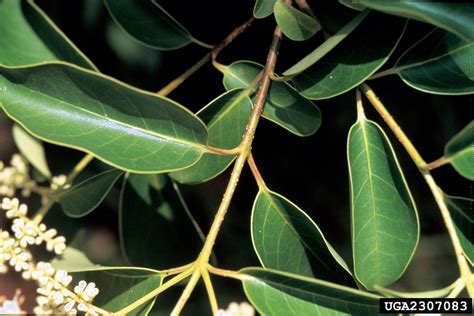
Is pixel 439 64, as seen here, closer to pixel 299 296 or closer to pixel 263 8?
pixel 263 8

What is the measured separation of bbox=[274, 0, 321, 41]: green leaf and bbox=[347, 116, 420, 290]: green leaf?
0.23 metres

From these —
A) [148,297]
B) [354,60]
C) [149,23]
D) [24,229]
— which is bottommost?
[148,297]

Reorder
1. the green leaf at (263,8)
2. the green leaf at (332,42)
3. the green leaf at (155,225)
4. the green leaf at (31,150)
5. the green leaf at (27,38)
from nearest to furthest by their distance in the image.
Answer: the green leaf at (332,42) < the green leaf at (263,8) < the green leaf at (27,38) < the green leaf at (155,225) < the green leaf at (31,150)

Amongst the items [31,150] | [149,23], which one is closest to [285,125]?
[149,23]

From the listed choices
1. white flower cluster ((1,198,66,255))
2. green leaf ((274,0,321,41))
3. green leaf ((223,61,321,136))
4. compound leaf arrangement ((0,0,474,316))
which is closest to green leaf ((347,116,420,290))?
compound leaf arrangement ((0,0,474,316))

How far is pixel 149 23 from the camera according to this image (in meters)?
1.24

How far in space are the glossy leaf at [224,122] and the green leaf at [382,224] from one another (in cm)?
21

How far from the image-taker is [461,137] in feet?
2.94

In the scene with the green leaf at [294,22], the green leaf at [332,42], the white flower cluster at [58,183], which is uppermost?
the green leaf at [294,22]

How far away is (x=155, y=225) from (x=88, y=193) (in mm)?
213

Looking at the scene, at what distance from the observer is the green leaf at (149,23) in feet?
3.98

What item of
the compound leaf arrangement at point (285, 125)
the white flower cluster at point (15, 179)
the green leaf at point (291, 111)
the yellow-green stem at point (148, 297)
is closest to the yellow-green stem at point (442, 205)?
the compound leaf arrangement at point (285, 125)

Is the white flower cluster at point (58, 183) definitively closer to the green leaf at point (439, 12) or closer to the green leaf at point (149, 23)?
the green leaf at point (149, 23)

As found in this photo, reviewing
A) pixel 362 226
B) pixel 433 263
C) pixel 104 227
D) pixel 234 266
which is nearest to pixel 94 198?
pixel 362 226
